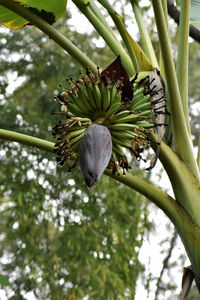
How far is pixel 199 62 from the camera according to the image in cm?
442

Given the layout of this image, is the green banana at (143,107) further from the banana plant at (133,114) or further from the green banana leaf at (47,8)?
the green banana leaf at (47,8)

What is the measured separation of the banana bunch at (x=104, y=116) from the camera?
2.48 feet

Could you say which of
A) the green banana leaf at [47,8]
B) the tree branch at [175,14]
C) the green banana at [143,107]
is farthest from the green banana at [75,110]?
the tree branch at [175,14]

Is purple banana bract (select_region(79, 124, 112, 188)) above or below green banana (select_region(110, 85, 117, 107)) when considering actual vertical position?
below

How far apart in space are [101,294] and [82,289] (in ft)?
0.45

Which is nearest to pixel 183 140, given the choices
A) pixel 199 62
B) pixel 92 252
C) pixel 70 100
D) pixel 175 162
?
pixel 175 162

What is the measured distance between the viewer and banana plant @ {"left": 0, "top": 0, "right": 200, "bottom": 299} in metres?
0.77

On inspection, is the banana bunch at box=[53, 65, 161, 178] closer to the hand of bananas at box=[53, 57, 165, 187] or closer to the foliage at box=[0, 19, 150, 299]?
the hand of bananas at box=[53, 57, 165, 187]

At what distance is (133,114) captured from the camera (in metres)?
0.78

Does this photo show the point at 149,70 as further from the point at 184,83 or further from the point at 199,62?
the point at 199,62

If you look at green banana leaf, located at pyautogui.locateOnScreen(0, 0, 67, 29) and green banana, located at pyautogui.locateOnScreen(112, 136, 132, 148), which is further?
green banana leaf, located at pyautogui.locateOnScreen(0, 0, 67, 29)

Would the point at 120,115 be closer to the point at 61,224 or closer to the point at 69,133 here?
the point at 69,133

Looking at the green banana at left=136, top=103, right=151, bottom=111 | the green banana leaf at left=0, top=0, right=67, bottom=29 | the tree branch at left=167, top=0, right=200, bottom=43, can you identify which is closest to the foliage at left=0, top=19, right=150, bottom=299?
the tree branch at left=167, top=0, right=200, bottom=43

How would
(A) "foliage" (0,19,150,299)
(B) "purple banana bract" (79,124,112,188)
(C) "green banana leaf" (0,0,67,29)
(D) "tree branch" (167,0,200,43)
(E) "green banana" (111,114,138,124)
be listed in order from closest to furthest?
(B) "purple banana bract" (79,124,112,188) → (E) "green banana" (111,114,138,124) → (C) "green banana leaf" (0,0,67,29) → (D) "tree branch" (167,0,200,43) → (A) "foliage" (0,19,150,299)
